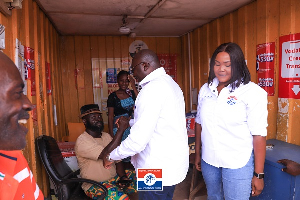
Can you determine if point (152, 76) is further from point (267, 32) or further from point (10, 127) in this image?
point (267, 32)

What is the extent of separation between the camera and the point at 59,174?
245cm

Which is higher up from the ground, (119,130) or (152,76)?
(152,76)

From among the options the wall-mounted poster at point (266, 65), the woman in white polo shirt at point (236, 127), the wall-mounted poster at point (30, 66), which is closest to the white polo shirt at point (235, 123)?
the woman in white polo shirt at point (236, 127)

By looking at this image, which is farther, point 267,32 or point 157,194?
point 267,32

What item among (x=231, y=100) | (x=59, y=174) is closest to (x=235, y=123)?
(x=231, y=100)

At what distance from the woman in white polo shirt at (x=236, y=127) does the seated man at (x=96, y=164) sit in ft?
3.40

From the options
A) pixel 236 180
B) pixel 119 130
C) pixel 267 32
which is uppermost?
pixel 267 32

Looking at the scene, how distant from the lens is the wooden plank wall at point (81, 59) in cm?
523

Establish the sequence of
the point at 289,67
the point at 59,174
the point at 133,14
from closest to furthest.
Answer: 1. the point at 59,174
2. the point at 289,67
3. the point at 133,14

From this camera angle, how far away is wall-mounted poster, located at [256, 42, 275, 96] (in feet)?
9.90

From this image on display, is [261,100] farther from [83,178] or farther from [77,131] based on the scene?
[77,131]

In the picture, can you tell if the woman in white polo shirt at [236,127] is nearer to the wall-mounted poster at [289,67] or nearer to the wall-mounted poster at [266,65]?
the wall-mounted poster at [289,67]

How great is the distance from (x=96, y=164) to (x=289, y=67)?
2509 millimetres

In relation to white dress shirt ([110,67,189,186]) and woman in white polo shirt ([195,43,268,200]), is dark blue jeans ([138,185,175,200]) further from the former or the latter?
woman in white polo shirt ([195,43,268,200])
